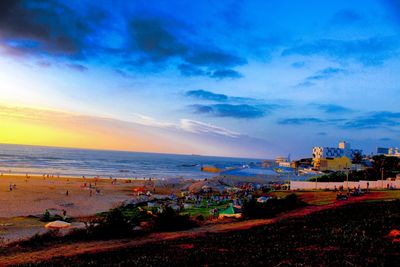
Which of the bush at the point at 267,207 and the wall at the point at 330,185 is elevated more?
the wall at the point at 330,185

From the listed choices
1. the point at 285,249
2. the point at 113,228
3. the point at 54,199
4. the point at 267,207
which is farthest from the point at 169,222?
the point at 54,199

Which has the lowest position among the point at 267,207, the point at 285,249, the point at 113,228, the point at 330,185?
the point at 113,228

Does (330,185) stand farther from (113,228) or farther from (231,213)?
(113,228)

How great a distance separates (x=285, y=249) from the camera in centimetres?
1352

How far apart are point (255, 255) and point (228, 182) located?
62772mm

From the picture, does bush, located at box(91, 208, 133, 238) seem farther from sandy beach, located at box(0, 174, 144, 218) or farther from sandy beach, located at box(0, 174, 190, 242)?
sandy beach, located at box(0, 174, 144, 218)

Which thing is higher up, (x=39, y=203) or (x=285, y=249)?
(x=285, y=249)

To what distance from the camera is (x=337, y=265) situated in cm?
1068

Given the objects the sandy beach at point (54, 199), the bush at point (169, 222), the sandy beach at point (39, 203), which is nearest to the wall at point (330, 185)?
the sandy beach at point (39, 203)

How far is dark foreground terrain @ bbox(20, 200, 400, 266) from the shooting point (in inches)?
459

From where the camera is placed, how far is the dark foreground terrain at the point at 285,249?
11.7 meters

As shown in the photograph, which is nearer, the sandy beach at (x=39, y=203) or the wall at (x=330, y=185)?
the sandy beach at (x=39, y=203)

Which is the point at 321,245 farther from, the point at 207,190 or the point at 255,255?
the point at 207,190

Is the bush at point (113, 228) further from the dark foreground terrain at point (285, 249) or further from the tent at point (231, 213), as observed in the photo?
the tent at point (231, 213)
